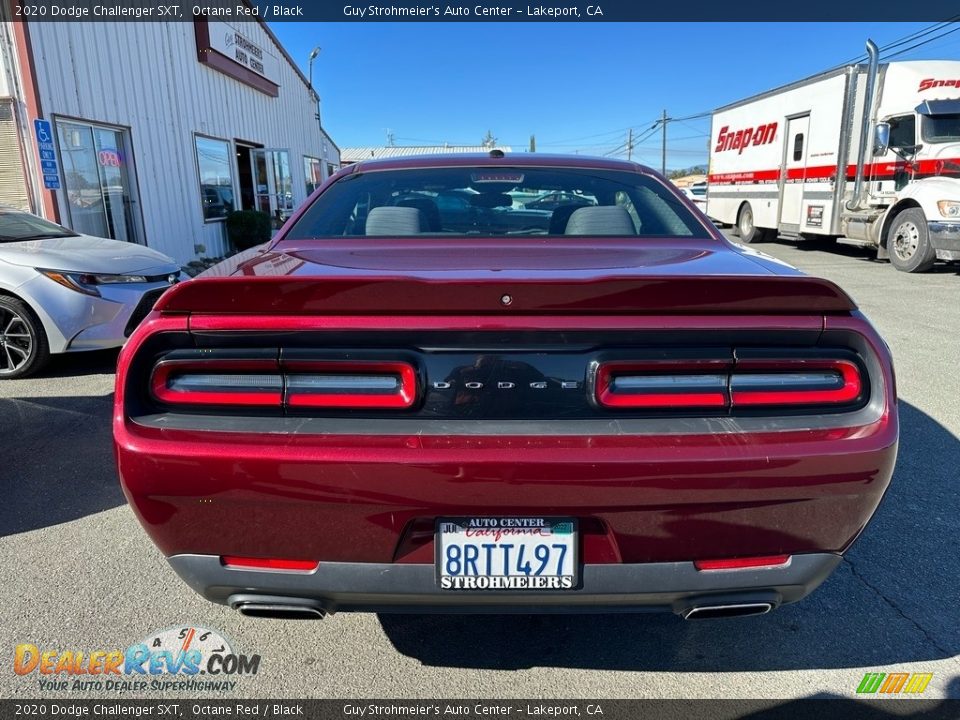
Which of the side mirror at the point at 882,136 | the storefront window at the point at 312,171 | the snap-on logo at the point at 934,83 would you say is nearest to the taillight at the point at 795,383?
the side mirror at the point at 882,136

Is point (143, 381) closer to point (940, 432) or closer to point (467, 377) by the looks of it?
point (467, 377)

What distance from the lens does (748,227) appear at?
57.3ft

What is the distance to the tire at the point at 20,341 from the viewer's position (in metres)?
5.16

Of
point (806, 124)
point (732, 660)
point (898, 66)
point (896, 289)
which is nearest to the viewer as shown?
point (732, 660)

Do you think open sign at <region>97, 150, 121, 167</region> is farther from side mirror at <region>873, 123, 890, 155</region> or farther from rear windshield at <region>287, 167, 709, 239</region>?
side mirror at <region>873, 123, 890, 155</region>

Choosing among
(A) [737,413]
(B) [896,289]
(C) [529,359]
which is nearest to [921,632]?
(A) [737,413]

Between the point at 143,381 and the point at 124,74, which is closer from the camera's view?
the point at 143,381

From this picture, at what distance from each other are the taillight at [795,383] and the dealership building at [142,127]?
887 cm

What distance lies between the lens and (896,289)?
31.6 feet

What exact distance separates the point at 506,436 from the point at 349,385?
1.41 feet

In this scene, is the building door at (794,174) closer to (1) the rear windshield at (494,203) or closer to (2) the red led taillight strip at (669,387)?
(1) the rear windshield at (494,203)

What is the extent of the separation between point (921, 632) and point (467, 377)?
1.92 metres

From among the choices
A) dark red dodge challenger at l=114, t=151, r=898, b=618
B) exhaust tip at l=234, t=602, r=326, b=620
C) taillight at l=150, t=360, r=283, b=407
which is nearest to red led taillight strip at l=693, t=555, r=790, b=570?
dark red dodge challenger at l=114, t=151, r=898, b=618

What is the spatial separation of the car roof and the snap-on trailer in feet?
32.1
